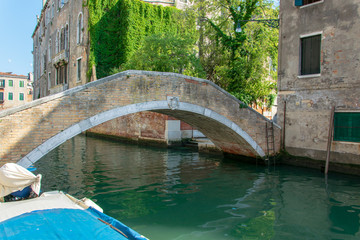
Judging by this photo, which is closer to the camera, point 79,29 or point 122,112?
point 122,112

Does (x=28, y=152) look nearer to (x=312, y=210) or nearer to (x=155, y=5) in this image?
(x=312, y=210)

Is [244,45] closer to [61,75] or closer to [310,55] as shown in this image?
[310,55]

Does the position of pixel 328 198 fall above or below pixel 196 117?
below

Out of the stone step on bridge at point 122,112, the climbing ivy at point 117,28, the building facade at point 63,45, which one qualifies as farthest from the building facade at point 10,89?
the stone step on bridge at point 122,112

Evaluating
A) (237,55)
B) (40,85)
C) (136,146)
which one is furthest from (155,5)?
(40,85)

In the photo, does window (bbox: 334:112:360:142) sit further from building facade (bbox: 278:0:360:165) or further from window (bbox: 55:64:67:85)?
window (bbox: 55:64:67:85)

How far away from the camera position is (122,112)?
654 cm

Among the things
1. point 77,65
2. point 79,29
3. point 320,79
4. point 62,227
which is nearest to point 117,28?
point 79,29

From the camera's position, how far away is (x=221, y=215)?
502cm

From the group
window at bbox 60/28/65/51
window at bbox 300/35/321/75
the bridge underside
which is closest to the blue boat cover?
the bridge underside

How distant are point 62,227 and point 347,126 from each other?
23.0 feet

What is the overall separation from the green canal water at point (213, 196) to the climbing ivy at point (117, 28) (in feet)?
21.8

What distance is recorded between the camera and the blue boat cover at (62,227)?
295 cm

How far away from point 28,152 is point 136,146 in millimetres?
8282
